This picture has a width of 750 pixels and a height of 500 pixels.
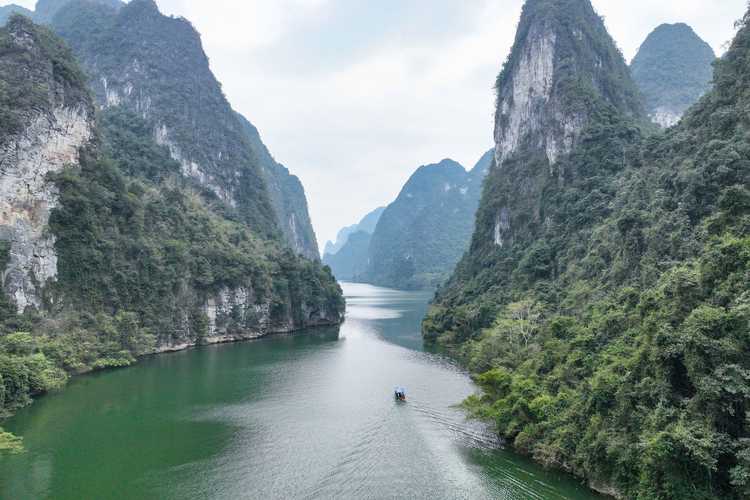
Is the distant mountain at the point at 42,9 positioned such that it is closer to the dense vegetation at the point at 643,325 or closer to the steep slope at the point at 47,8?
the steep slope at the point at 47,8

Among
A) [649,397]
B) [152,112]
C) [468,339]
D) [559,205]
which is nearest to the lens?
[649,397]

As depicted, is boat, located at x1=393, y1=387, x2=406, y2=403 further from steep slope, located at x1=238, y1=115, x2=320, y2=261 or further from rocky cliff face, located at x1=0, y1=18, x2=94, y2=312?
steep slope, located at x1=238, y1=115, x2=320, y2=261

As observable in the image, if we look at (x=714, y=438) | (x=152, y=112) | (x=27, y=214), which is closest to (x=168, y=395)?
(x=27, y=214)

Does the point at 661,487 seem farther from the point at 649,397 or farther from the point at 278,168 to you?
the point at 278,168

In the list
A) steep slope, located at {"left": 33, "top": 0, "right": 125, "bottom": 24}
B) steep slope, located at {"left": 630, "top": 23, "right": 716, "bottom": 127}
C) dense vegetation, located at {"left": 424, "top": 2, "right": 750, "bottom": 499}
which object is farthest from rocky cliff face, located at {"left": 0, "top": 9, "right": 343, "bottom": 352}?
steep slope, located at {"left": 33, "top": 0, "right": 125, "bottom": 24}

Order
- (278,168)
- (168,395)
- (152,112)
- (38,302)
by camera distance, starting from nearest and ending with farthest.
→ (168,395) < (38,302) < (152,112) < (278,168)

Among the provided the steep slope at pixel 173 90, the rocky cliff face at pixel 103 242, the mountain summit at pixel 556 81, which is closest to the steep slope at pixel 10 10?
the steep slope at pixel 173 90

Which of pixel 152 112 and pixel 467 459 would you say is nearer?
pixel 467 459
